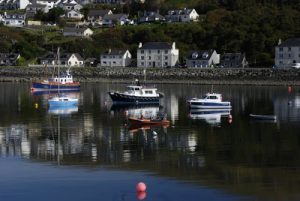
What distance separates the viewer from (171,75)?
62.5m

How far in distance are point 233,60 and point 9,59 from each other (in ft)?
81.5

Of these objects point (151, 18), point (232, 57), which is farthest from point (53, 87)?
point (151, 18)

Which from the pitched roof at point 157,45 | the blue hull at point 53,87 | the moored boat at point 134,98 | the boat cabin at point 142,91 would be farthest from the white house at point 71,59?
the moored boat at point 134,98

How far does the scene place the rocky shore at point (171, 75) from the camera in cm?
5859

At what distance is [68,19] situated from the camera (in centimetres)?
9362

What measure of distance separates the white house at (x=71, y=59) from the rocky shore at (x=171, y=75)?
348 centimetres

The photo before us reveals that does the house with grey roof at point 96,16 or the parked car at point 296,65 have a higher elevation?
the house with grey roof at point 96,16

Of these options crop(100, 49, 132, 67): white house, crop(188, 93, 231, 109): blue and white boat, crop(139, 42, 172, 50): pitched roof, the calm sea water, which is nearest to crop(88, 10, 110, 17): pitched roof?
crop(100, 49, 132, 67): white house

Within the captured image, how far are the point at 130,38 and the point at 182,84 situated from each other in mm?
20619

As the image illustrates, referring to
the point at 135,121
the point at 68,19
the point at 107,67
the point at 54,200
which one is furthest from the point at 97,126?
the point at 68,19

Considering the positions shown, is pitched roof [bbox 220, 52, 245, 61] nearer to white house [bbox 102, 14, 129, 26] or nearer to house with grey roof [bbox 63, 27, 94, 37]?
house with grey roof [bbox 63, 27, 94, 37]

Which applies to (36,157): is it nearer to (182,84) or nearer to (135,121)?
(135,121)

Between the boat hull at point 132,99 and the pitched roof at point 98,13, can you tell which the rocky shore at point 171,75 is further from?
the pitched roof at point 98,13

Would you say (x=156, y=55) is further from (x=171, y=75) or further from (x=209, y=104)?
(x=209, y=104)
